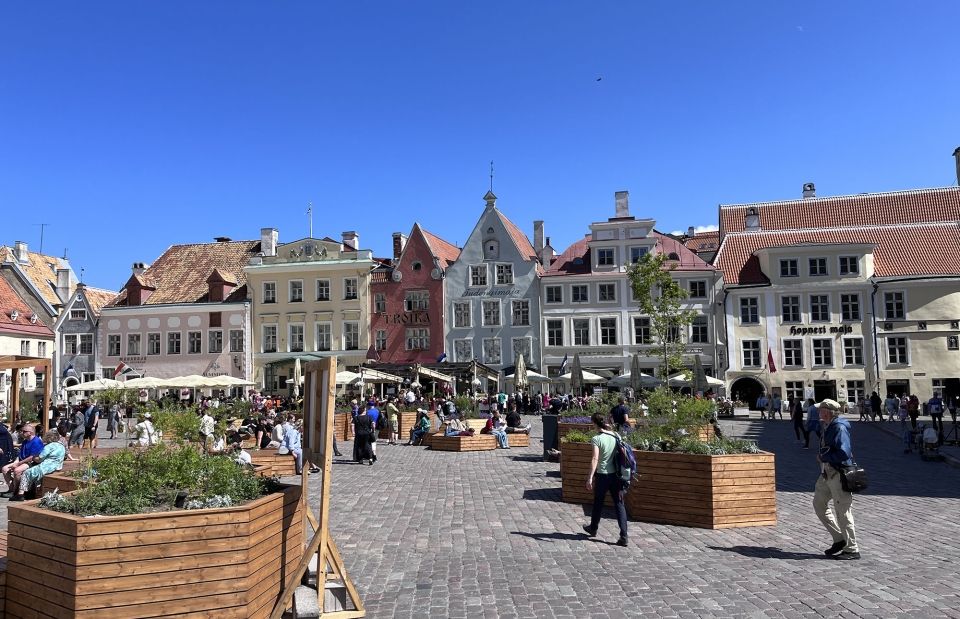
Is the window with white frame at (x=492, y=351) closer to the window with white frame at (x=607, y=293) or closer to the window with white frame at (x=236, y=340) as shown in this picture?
the window with white frame at (x=607, y=293)

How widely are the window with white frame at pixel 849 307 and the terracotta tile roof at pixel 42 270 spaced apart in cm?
4450

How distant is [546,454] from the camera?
1738 cm

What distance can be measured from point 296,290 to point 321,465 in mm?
42340

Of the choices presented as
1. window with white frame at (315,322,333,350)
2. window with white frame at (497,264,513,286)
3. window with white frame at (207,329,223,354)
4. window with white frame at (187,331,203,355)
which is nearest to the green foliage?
window with white frame at (497,264,513,286)

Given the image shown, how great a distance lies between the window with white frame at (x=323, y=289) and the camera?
46469 mm

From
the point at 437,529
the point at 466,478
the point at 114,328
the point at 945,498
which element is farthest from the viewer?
the point at 114,328

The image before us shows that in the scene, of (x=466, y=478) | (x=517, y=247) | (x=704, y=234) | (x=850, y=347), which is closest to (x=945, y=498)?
(x=466, y=478)

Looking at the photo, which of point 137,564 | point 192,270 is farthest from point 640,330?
point 137,564

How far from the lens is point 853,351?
1569 inches

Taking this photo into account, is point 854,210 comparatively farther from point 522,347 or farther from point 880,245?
point 522,347

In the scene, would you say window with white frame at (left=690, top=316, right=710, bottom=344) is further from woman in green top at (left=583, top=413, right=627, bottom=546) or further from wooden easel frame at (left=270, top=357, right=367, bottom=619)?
wooden easel frame at (left=270, top=357, right=367, bottom=619)

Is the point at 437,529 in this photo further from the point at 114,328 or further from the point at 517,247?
the point at 114,328

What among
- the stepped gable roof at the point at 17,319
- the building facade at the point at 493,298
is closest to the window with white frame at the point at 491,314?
the building facade at the point at 493,298

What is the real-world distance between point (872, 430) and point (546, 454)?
632 inches
